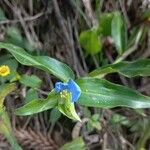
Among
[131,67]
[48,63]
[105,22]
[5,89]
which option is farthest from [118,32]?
[5,89]

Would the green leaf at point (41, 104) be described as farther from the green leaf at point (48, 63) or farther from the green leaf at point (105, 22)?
the green leaf at point (105, 22)

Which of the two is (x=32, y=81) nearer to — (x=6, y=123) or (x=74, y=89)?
(x=6, y=123)

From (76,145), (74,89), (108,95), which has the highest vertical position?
(74,89)

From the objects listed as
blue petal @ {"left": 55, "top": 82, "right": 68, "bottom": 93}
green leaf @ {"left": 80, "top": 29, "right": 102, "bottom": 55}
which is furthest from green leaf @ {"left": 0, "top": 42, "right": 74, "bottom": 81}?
green leaf @ {"left": 80, "top": 29, "right": 102, "bottom": 55}

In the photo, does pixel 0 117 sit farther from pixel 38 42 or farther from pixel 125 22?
pixel 125 22

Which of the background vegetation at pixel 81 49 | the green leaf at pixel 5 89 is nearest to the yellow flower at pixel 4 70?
the green leaf at pixel 5 89

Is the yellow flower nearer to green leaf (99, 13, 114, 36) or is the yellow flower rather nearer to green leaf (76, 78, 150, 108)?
green leaf (76, 78, 150, 108)

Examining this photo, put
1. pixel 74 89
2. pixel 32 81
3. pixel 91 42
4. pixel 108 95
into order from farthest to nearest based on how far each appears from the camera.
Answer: pixel 91 42
pixel 32 81
pixel 108 95
pixel 74 89
